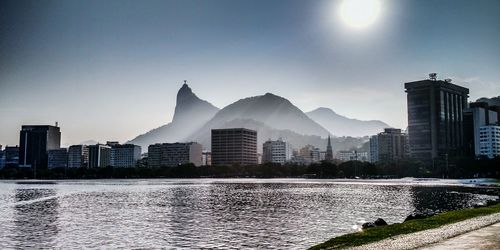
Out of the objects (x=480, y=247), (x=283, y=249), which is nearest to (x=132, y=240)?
(x=283, y=249)

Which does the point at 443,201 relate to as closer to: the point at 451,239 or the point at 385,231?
the point at 385,231

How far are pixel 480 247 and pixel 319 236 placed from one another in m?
17.7

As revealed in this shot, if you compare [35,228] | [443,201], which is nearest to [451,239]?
[35,228]

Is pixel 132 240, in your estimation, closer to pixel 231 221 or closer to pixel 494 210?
pixel 231 221

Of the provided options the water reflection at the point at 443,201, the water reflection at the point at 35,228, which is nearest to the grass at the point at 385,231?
the water reflection at the point at 35,228

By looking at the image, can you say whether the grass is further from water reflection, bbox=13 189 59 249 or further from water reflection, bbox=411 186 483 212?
water reflection, bbox=411 186 483 212

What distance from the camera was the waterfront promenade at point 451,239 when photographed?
2833 centimetres

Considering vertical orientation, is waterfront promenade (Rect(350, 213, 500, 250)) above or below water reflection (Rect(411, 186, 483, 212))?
above

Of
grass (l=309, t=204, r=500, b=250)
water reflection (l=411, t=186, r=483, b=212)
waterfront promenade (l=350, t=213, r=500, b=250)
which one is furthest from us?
water reflection (l=411, t=186, r=483, b=212)

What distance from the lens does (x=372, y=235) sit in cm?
3497

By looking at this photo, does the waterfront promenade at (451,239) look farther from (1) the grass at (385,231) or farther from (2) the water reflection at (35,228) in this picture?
(2) the water reflection at (35,228)

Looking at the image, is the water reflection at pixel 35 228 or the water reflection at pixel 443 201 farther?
the water reflection at pixel 443 201

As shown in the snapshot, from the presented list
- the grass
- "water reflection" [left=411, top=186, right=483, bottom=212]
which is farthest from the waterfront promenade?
"water reflection" [left=411, top=186, right=483, bottom=212]

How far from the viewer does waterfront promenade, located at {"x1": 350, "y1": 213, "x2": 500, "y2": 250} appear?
28334 mm
